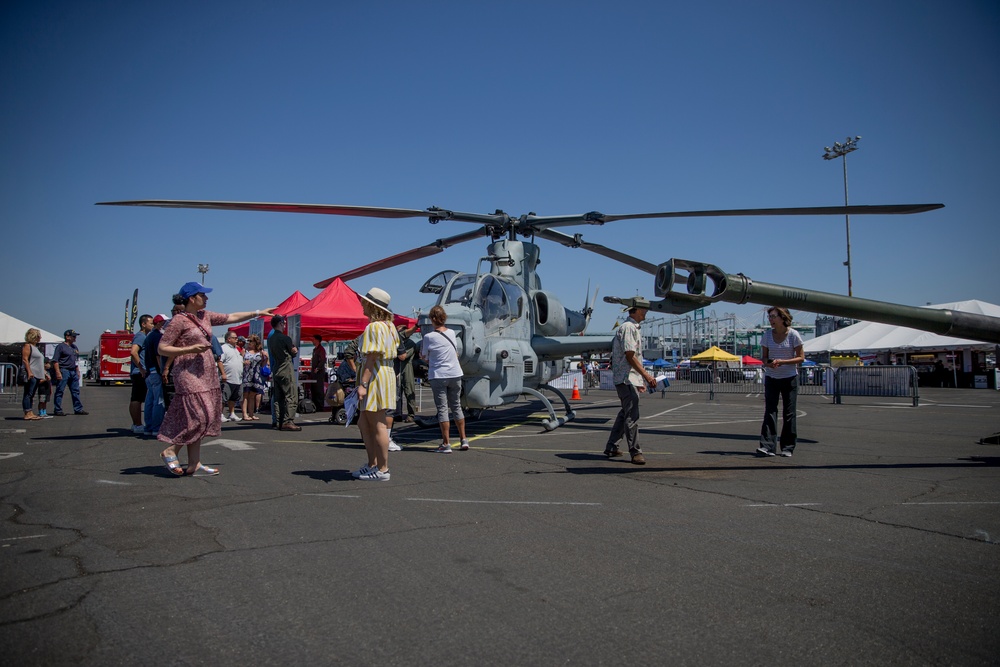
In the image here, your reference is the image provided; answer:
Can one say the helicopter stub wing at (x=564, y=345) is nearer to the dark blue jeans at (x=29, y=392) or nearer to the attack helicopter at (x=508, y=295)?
the attack helicopter at (x=508, y=295)

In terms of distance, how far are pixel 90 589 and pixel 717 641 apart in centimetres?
289

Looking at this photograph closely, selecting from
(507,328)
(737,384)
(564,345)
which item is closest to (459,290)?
(507,328)

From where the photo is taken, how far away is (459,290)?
32.9 feet

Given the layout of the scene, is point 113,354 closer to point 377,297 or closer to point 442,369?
point 442,369

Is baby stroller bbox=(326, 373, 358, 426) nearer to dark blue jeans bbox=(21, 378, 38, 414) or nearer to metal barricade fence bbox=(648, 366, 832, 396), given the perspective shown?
dark blue jeans bbox=(21, 378, 38, 414)

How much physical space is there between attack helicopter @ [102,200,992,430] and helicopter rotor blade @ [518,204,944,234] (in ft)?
0.04

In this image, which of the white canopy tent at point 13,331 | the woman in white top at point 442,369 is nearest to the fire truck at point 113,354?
the white canopy tent at point 13,331

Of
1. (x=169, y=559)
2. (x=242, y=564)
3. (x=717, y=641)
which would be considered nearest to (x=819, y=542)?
(x=717, y=641)

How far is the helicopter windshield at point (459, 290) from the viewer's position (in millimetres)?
9820

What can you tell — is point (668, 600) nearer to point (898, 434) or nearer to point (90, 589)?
point (90, 589)

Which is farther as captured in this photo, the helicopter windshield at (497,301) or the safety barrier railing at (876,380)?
the safety barrier railing at (876,380)

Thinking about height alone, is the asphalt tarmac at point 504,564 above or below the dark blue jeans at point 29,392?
below

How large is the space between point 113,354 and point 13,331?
5157 mm

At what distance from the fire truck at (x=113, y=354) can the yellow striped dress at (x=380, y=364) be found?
3635cm
